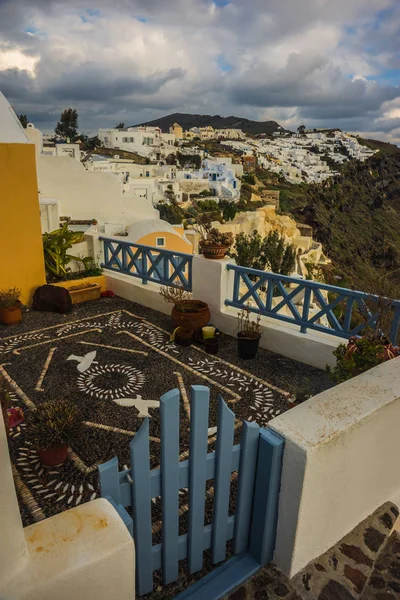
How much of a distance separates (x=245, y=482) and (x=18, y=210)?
628 centimetres

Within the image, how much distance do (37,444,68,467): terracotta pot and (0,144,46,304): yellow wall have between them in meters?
4.55

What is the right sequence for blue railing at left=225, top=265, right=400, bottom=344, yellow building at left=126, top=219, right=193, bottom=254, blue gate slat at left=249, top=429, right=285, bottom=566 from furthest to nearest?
yellow building at left=126, top=219, right=193, bottom=254
blue railing at left=225, top=265, right=400, bottom=344
blue gate slat at left=249, top=429, right=285, bottom=566

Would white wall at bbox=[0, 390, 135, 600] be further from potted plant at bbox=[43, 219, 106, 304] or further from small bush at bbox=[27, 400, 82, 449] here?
potted plant at bbox=[43, 219, 106, 304]

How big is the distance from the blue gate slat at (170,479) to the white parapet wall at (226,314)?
10.9ft

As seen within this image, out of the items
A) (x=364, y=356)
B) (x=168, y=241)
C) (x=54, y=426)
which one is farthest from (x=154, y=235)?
(x=364, y=356)

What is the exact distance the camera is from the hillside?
191 feet

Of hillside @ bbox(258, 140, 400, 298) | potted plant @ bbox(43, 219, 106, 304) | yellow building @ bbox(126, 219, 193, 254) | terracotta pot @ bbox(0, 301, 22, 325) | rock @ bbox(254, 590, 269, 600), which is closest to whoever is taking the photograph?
rock @ bbox(254, 590, 269, 600)

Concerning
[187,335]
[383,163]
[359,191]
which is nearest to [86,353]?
[187,335]

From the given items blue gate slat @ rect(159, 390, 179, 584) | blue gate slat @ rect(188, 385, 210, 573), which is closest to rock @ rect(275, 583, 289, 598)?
blue gate slat @ rect(188, 385, 210, 573)

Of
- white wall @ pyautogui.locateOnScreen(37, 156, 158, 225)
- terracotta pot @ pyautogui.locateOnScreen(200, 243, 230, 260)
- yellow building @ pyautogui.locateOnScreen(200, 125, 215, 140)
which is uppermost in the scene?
yellow building @ pyautogui.locateOnScreen(200, 125, 215, 140)

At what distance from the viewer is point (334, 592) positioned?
6.95ft

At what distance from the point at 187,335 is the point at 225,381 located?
115cm

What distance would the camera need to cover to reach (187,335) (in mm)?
5578

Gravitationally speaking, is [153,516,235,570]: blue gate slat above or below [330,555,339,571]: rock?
above
